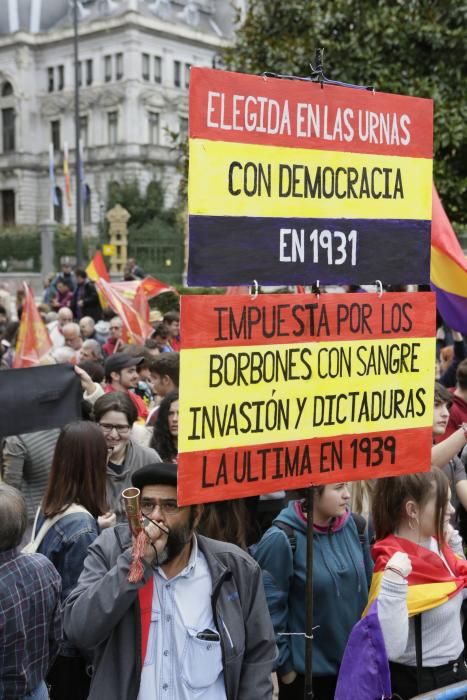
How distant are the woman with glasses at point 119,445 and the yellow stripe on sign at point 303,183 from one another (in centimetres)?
198

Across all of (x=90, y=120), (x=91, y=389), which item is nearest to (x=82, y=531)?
(x=91, y=389)

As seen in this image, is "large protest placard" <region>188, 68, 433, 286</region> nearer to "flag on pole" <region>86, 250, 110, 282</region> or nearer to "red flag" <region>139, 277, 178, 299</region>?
"red flag" <region>139, 277, 178, 299</region>

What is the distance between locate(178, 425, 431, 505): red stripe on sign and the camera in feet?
9.91

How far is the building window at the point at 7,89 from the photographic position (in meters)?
65.8

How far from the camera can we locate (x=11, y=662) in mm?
3340

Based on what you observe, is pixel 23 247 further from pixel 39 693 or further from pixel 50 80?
pixel 39 693

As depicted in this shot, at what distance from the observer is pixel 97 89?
6203cm

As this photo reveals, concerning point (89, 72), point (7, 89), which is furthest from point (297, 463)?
point (7, 89)

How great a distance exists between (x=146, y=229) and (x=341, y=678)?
94.4ft

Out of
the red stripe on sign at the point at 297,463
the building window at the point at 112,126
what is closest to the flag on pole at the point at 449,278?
the red stripe on sign at the point at 297,463

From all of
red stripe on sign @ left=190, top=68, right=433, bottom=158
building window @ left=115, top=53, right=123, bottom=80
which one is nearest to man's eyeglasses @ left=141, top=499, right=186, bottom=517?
red stripe on sign @ left=190, top=68, right=433, bottom=158

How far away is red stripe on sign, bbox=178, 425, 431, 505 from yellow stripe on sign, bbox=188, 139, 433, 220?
734 mm

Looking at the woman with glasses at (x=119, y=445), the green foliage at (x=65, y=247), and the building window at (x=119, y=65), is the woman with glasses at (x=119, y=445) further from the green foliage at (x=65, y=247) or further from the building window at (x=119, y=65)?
the building window at (x=119, y=65)

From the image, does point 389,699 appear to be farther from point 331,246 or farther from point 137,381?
point 137,381
